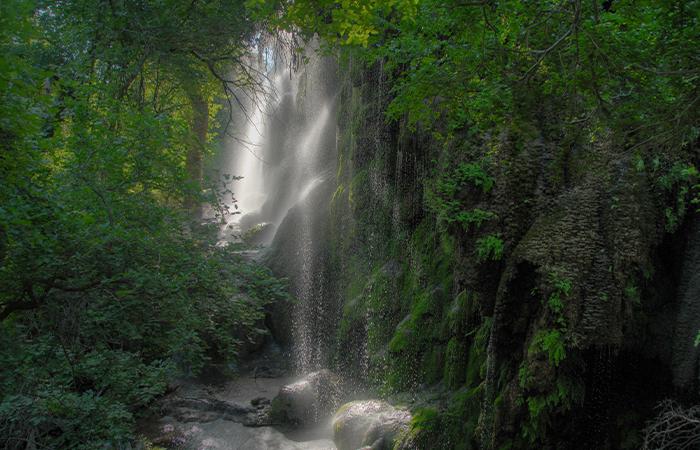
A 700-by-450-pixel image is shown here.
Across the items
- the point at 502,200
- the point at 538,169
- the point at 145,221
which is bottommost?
the point at 145,221

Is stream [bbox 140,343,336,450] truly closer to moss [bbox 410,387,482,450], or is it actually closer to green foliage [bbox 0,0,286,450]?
moss [bbox 410,387,482,450]

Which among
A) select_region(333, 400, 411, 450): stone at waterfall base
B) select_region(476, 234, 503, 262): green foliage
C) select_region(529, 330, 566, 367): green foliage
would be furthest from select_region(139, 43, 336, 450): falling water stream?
select_region(529, 330, 566, 367): green foliage

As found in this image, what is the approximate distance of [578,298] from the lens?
207 inches

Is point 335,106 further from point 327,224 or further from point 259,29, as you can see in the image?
point 259,29

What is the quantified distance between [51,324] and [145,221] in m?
1.27

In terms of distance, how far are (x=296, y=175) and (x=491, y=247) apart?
15858 mm

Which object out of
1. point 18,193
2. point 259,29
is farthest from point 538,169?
point 259,29

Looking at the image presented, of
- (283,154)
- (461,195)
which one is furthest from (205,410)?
(283,154)

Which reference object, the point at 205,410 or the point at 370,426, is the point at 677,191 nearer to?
the point at 370,426

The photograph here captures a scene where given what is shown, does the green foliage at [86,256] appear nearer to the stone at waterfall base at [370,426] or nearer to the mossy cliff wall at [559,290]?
the stone at waterfall base at [370,426]

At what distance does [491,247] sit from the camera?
6.03 meters

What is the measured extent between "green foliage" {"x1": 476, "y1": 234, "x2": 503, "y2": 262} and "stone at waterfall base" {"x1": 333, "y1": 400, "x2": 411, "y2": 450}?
289 centimetres

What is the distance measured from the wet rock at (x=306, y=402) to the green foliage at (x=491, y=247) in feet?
17.3

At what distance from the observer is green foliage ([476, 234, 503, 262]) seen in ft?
19.6
